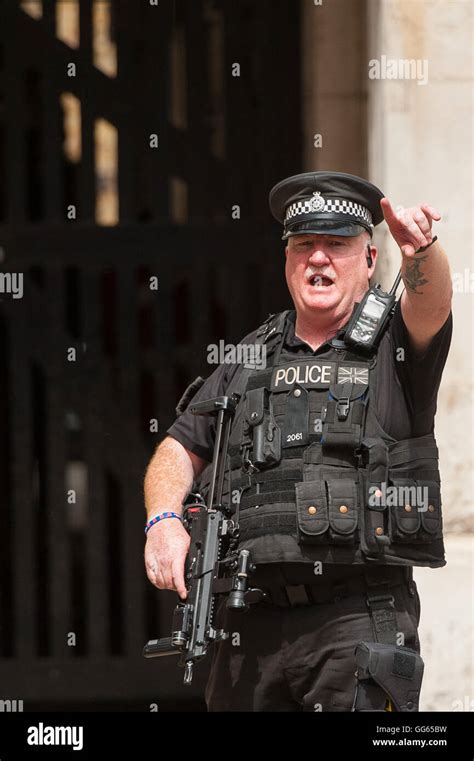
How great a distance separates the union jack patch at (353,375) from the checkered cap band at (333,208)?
0.49 meters

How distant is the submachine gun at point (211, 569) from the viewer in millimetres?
3908

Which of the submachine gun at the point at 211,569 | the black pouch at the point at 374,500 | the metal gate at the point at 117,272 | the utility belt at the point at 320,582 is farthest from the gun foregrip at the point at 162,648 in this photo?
the metal gate at the point at 117,272

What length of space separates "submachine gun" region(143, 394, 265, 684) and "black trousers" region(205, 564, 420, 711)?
0.31 feet

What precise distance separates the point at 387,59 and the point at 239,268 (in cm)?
135

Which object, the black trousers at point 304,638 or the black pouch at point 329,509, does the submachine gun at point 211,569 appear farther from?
the black pouch at point 329,509

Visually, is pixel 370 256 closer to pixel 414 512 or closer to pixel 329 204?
pixel 329 204

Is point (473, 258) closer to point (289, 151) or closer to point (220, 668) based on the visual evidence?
point (289, 151)

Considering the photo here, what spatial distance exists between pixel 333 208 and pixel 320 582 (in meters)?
1.12

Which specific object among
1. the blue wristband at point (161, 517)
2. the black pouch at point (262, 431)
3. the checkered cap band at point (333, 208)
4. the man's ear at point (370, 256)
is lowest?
the blue wristband at point (161, 517)

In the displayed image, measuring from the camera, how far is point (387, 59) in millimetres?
5504

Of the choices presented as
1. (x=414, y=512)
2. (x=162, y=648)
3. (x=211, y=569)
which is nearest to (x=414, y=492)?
(x=414, y=512)

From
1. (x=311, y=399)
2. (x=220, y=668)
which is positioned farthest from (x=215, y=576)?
(x=311, y=399)

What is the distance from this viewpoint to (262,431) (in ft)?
13.3

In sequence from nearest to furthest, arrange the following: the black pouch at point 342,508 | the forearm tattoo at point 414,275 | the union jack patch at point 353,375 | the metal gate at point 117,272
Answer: the forearm tattoo at point 414,275 < the black pouch at point 342,508 < the union jack patch at point 353,375 < the metal gate at point 117,272
